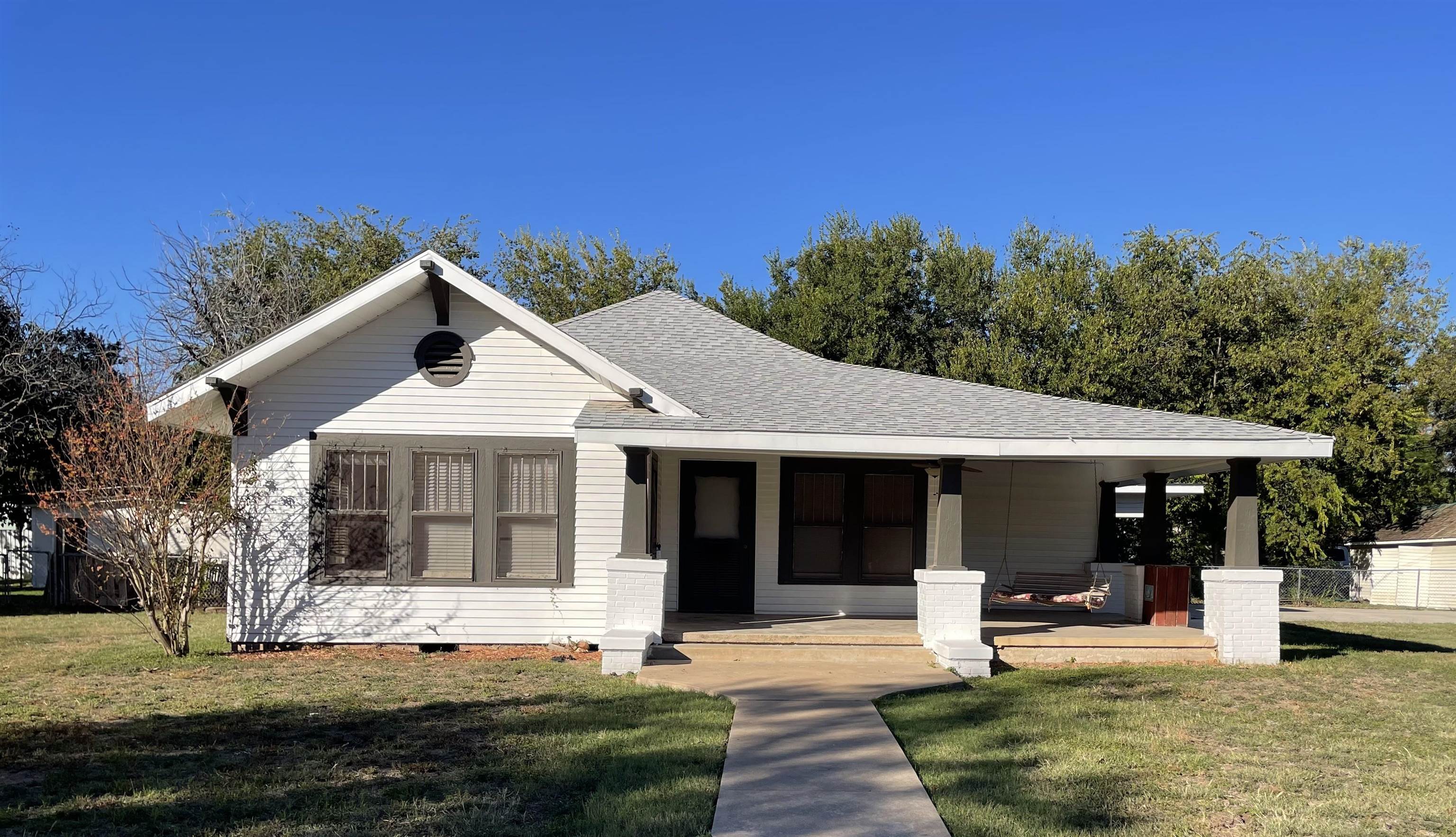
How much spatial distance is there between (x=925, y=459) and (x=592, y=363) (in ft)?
13.7

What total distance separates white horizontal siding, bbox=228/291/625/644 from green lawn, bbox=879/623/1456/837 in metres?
4.47

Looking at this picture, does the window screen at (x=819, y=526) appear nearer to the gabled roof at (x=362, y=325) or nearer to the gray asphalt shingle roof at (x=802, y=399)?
the gray asphalt shingle roof at (x=802, y=399)

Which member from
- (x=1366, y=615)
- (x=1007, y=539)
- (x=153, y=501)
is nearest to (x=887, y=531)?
(x=1007, y=539)

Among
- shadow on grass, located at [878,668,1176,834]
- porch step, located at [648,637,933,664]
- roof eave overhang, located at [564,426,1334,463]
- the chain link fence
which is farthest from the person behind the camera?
the chain link fence

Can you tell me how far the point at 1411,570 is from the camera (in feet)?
98.3

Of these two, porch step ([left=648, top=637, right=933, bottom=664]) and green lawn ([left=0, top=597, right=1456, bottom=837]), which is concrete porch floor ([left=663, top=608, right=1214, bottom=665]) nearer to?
porch step ([left=648, top=637, right=933, bottom=664])

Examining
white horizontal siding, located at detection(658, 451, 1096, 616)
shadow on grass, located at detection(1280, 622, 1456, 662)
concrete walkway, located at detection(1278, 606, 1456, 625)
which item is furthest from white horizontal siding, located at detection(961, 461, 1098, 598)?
concrete walkway, located at detection(1278, 606, 1456, 625)

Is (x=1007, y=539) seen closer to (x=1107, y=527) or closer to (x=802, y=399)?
(x=1107, y=527)

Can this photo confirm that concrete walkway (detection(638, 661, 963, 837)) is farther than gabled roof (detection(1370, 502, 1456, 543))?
No

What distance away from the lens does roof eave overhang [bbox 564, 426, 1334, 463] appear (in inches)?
426

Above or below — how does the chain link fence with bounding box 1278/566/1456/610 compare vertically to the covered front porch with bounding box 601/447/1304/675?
below

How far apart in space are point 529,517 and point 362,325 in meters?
2.83

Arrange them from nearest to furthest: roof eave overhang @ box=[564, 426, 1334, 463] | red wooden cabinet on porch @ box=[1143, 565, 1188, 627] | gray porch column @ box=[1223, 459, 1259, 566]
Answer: roof eave overhang @ box=[564, 426, 1334, 463] → gray porch column @ box=[1223, 459, 1259, 566] → red wooden cabinet on porch @ box=[1143, 565, 1188, 627]

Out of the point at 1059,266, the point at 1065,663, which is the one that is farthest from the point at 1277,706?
the point at 1059,266
